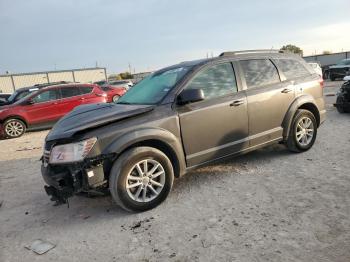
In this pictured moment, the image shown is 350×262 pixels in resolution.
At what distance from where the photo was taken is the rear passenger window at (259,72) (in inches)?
202

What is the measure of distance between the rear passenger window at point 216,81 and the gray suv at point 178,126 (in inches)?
0.6

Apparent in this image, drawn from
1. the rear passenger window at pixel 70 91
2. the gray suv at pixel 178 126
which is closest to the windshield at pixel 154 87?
the gray suv at pixel 178 126

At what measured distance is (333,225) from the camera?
3316 mm

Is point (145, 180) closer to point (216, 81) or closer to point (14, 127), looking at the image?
point (216, 81)

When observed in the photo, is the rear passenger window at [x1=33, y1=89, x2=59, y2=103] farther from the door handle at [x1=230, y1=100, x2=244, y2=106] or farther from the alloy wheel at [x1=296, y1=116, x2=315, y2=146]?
the alloy wheel at [x1=296, y1=116, x2=315, y2=146]

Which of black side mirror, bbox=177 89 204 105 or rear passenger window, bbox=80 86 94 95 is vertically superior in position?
rear passenger window, bbox=80 86 94 95

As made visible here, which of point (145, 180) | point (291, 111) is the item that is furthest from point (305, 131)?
point (145, 180)

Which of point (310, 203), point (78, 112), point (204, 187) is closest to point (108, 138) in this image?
point (78, 112)

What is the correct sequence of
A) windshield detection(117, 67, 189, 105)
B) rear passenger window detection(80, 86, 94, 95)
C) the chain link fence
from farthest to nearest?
the chain link fence
rear passenger window detection(80, 86, 94, 95)
windshield detection(117, 67, 189, 105)

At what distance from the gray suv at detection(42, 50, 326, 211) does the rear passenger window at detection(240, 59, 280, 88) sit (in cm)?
2

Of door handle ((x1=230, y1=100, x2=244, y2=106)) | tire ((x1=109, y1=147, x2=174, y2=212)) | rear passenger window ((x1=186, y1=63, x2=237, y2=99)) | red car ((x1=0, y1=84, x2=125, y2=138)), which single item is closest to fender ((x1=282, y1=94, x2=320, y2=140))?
door handle ((x1=230, y1=100, x2=244, y2=106))

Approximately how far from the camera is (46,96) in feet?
39.2

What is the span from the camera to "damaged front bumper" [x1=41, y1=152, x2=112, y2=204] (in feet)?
12.3

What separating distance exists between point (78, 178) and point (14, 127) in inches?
343
